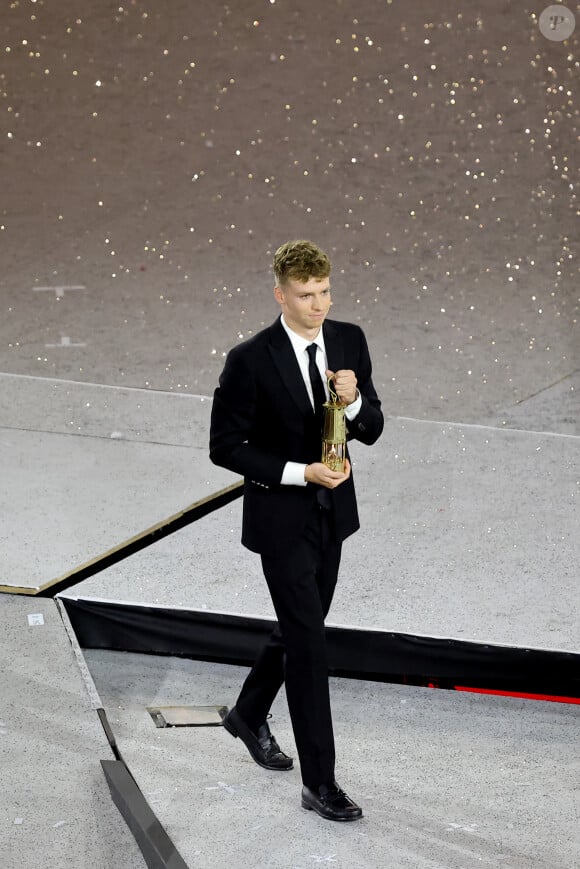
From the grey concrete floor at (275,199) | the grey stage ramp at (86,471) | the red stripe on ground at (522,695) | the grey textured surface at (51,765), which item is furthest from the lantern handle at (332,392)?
the grey concrete floor at (275,199)

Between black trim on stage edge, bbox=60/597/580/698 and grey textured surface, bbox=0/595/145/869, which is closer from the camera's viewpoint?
grey textured surface, bbox=0/595/145/869

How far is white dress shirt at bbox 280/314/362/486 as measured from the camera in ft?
6.65

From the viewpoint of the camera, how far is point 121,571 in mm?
3029

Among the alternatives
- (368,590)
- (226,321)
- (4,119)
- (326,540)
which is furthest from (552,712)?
(4,119)

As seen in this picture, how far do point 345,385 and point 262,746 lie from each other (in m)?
0.78

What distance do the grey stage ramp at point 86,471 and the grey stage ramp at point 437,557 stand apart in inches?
6.7

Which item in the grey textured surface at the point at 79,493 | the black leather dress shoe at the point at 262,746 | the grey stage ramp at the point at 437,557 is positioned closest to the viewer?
the black leather dress shoe at the point at 262,746

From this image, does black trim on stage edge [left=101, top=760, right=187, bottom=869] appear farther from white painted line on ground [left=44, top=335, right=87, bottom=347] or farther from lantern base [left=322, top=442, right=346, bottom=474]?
white painted line on ground [left=44, top=335, right=87, bottom=347]

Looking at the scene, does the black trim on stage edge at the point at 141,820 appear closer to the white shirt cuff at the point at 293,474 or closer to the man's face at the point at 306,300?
the white shirt cuff at the point at 293,474

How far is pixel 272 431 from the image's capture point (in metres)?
2.09

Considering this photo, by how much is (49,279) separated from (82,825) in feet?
10.1

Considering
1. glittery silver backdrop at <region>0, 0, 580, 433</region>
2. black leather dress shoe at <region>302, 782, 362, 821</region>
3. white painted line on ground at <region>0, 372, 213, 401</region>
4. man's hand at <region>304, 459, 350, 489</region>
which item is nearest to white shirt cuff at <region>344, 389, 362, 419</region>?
man's hand at <region>304, 459, 350, 489</region>

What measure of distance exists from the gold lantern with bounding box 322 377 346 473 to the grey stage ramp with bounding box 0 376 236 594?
3.96 ft

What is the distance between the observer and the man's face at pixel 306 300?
2002mm
